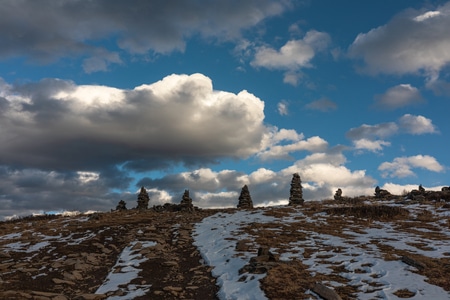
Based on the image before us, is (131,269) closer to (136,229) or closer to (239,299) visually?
(239,299)

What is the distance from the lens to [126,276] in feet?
54.2

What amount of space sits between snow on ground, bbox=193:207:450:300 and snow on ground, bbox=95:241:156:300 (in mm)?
3468

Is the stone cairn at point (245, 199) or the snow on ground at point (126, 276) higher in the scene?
the stone cairn at point (245, 199)

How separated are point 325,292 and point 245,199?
3807 centimetres

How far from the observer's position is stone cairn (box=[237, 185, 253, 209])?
49.4 m

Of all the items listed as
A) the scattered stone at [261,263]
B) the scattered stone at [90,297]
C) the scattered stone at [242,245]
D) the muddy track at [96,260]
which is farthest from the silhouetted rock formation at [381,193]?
the scattered stone at [90,297]

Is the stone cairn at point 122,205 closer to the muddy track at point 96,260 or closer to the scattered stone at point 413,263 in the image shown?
the muddy track at point 96,260

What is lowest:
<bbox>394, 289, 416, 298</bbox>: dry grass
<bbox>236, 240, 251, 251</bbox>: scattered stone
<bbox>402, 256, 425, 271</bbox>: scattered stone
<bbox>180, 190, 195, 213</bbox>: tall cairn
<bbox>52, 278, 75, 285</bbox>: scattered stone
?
<bbox>52, 278, 75, 285</bbox>: scattered stone

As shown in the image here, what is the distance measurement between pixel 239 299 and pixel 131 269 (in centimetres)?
749

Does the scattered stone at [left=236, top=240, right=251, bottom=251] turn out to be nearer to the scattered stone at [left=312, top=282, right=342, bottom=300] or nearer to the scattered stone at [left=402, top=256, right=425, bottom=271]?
the scattered stone at [left=312, top=282, right=342, bottom=300]

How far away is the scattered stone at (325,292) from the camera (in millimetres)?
11523

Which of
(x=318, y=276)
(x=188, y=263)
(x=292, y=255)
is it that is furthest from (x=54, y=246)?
(x=318, y=276)

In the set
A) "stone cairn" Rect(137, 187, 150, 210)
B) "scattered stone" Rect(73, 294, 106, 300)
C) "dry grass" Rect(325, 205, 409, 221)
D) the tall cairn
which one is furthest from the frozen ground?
"stone cairn" Rect(137, 187, 150, 210)

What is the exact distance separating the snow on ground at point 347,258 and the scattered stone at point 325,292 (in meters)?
0.91
